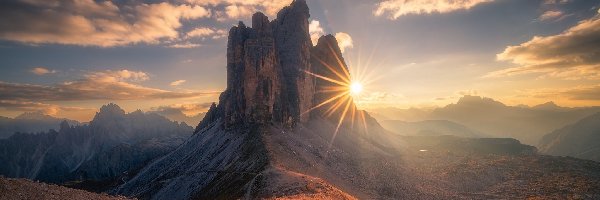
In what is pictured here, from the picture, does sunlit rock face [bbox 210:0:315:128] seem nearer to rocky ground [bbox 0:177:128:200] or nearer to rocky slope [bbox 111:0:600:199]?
rocky slope [bbox 111:0:600:199]

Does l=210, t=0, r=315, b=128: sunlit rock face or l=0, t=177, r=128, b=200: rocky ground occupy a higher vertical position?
l=210, t=0, r=315, b=128: sunlit rock face

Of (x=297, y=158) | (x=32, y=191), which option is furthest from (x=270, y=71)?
(x=32, y=191)

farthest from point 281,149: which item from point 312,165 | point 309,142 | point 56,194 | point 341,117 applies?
point 341,117

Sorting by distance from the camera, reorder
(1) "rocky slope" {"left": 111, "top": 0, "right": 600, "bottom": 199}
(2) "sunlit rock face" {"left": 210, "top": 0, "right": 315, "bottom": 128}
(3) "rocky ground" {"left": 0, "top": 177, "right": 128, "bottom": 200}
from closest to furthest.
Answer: (3) "rocky ground" {"left": 0, "top": 177, "right": 128, "bottom": 200}, (1) "rocky slope" {"left": 111, "top": 0, "right": 600, "bottom": 199}, (2) "sunlit rock face" {"left": 210, "top": 0, "right": 315, "bottom": 128}

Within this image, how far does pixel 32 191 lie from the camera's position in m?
34.9

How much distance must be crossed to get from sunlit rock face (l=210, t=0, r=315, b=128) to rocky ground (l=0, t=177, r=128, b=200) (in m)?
81.6

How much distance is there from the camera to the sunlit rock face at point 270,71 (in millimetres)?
121938

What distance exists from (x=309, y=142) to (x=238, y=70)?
38080 mm

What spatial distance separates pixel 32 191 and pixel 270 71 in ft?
305

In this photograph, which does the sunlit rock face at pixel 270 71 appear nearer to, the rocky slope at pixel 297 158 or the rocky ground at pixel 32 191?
the rocky slope at pixel 297 158

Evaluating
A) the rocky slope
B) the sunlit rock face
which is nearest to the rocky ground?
the rocky slope

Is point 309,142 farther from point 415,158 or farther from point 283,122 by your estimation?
point 415,158

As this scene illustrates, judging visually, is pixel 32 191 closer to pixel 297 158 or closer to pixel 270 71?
pixel 297 158

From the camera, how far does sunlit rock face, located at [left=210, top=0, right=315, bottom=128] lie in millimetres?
121938
